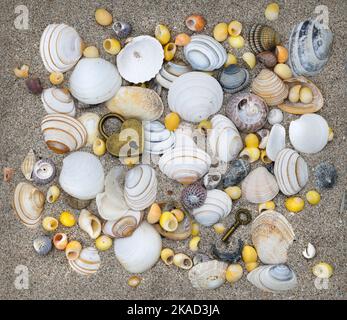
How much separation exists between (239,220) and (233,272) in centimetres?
23

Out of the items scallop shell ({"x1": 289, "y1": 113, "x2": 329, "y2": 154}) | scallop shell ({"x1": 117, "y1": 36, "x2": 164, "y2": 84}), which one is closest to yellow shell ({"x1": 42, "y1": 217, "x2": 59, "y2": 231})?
scallop shell ({"x1": 117, "y1": 36, "x2": 164, "y2": 84})

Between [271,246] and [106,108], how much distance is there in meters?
A: 0.97

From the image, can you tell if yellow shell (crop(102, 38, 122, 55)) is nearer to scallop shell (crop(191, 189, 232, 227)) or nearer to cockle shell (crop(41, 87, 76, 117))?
cockle shell (crop(41, 87, 76, 117))

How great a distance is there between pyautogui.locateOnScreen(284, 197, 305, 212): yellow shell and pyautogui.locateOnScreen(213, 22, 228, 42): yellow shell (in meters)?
0.79

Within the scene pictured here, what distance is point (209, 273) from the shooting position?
294cm

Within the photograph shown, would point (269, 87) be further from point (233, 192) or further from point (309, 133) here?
point (233, 192)

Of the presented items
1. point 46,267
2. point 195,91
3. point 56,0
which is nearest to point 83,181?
point 46,267

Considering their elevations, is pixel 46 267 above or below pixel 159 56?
below

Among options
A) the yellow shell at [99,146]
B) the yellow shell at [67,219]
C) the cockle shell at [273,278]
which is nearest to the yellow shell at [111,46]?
the yellow shell at [99,146]

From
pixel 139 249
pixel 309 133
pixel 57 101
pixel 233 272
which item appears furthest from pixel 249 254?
pixel 57 101

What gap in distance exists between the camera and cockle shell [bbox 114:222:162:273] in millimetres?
2943

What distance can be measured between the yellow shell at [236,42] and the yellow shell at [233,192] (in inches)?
25.5

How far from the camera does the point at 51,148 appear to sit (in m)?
3.02

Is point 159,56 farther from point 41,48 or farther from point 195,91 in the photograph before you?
point 41,48
